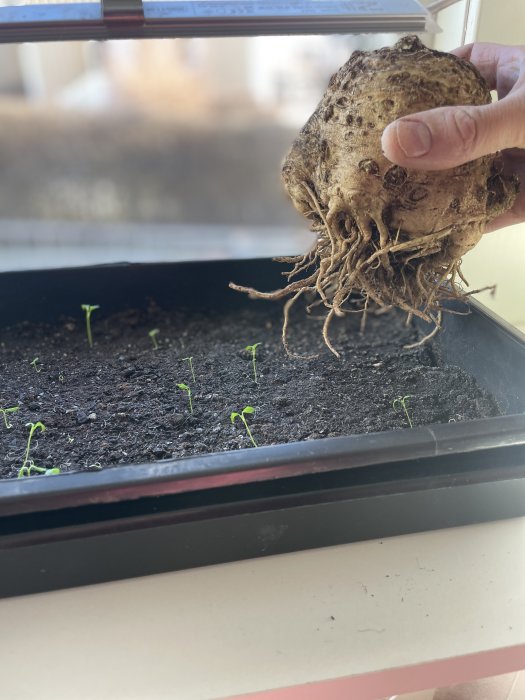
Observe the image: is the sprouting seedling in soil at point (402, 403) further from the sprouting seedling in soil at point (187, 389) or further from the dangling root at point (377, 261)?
→ the sprouting seedling in soil at point (187, 389)

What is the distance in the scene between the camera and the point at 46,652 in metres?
0.63

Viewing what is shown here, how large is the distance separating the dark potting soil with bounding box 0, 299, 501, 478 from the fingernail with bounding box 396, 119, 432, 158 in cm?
44

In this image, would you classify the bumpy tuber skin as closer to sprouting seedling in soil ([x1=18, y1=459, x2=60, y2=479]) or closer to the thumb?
the thumb

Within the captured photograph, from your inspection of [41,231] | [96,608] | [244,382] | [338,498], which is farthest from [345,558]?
[41,231]

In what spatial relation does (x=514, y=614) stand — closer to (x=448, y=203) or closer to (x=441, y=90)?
(x=448, y=203)

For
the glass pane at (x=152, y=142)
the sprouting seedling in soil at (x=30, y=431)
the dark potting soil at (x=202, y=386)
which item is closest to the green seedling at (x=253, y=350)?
the dark potting soil at (x=202, y=386)

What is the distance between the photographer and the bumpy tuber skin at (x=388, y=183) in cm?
75

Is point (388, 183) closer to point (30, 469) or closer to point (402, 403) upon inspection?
point (402, 403)

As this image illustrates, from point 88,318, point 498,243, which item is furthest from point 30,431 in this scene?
point 498,243

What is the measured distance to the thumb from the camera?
0.65 m

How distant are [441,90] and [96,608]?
28.6 inches

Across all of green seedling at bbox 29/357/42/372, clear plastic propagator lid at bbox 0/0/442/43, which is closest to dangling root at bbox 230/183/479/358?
clear plastic propagator lid at bbox 0/0/442/43

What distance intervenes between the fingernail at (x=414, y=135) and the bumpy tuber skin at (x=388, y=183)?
0.10 m

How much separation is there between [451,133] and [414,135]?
38 mm
